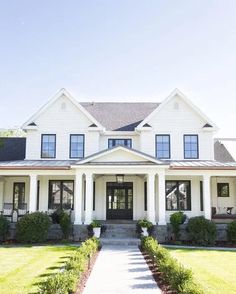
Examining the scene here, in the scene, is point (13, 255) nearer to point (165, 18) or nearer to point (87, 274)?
point (87, 274)

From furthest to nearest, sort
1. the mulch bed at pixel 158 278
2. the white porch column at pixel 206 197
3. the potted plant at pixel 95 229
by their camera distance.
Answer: the white porch column at pixel 206 197 < the potted plant at pixel 95 229 < the mulch bed at pixel 158 278

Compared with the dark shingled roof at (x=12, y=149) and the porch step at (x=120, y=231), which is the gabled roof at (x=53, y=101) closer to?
the dark shingled roof at (x=12, y=149)

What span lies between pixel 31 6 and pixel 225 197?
1652cm

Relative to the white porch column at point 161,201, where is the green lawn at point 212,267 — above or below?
below

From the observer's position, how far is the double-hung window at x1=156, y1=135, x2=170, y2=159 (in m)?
23.8

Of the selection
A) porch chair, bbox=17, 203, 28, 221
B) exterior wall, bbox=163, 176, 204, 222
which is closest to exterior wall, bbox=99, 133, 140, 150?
exterior wall, bbox=163, 176, 204, 222

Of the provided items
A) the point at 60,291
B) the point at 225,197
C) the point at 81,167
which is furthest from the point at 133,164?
the point at 60,291

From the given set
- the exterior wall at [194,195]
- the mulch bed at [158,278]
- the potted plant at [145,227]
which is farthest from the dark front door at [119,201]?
the mulch bed at [158,278]

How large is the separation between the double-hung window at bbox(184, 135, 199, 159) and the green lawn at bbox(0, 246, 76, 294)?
10.3 meters

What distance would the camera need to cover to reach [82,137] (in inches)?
945

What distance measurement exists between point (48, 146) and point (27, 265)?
1211cm

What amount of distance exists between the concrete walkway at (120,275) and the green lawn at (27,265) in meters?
1.46

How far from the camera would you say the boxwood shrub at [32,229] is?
18.6 m

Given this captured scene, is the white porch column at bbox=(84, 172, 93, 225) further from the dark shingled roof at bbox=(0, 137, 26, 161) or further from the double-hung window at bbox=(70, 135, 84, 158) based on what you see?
the dark shingled roof at bbox=(0, 137, 26, 161)
